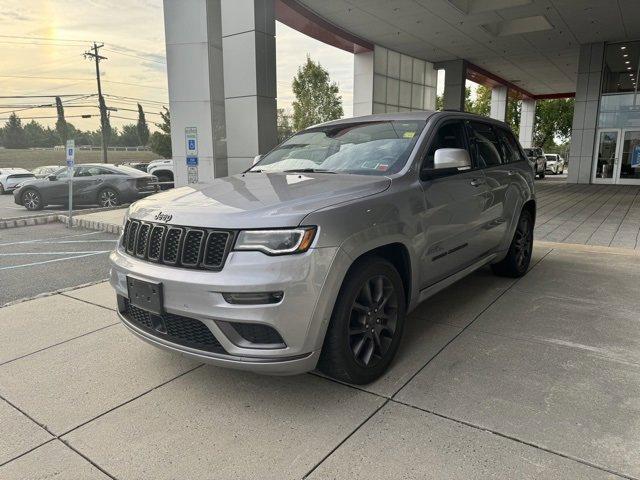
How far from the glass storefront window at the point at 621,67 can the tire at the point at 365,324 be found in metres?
23.9

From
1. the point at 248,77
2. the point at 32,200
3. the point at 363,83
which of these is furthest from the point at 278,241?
the point at 363,83

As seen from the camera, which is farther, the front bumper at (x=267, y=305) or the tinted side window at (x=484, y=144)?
the tinted side window at (x=484, y=144)

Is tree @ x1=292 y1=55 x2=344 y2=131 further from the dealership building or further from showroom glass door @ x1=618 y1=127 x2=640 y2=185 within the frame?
showroom glass door @ x1=618 y1=127 x2=640 y2=185

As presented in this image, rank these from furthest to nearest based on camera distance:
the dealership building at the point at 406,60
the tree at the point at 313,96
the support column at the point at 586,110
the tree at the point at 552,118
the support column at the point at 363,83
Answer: the tree at the point at 552,118 → the tree at the point at 313,96 → the support column at the point at 363,83 → the support column at the point at 586,110 → the dealership building at the point at 406,60

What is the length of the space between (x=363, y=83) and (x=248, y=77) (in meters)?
13.5

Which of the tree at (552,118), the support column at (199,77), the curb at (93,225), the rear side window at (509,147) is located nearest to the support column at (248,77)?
the support column at (199,77)

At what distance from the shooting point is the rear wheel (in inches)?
577

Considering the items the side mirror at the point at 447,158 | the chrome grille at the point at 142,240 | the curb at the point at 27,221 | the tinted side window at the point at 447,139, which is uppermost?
the tinted side window at the point at 447,139

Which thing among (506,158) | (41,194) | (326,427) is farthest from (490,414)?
(41,194)

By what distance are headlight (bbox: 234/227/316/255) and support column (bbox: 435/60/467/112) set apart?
2444 cm

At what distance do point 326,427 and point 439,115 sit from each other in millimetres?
2722

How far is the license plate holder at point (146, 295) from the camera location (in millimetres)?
2713

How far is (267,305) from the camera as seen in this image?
2.46 m

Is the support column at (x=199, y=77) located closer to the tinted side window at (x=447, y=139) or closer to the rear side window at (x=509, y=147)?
the rear side window at (x=509, y=147)
